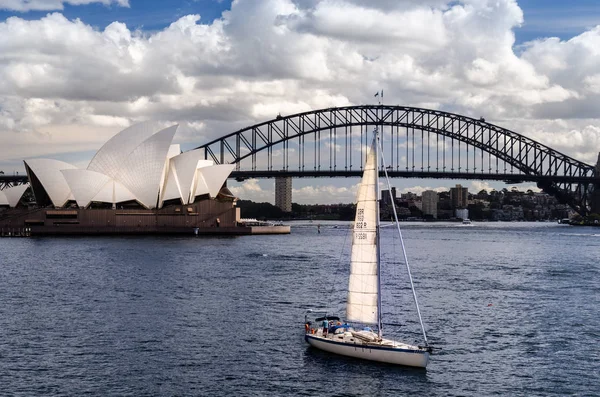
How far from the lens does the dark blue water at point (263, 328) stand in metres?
23.7

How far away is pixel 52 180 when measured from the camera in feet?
347

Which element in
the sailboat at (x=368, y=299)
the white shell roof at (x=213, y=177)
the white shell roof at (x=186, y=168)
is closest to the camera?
the sailboat at (x=368, y=299)

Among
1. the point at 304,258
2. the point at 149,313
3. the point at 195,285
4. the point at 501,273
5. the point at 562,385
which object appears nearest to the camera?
the point at 562,385

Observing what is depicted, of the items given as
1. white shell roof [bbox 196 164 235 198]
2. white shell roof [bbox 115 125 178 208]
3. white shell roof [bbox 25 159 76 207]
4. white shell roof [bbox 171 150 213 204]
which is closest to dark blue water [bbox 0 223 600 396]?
white shell roof [bbox 115 125 178 208]

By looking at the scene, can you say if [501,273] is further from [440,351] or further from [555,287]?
[440,351]

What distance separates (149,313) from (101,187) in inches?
2775

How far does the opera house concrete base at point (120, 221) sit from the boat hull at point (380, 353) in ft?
241

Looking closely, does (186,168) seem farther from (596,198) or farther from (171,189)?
(596,198)

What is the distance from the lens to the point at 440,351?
27.5 metres

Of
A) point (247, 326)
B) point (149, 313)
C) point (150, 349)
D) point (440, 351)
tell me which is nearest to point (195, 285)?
point (149, 313)

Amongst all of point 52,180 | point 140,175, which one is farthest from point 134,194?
point 52,180

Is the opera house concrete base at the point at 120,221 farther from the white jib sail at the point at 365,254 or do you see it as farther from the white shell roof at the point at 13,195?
the white jib sail at the point at 365,254

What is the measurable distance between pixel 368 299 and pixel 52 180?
87.1 m

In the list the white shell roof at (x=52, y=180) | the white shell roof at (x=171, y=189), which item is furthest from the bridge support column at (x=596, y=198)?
the white shell roof at (x=52, y=180)
